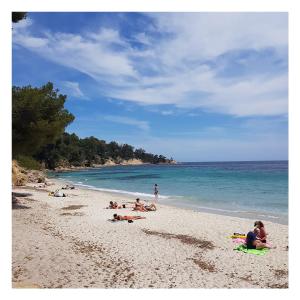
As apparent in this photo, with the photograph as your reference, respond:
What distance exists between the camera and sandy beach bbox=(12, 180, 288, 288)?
6941 mm

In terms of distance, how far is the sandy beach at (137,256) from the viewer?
273 inches

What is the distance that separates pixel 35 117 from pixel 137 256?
7.20 meters

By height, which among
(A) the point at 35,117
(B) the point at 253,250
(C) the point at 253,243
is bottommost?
(B) the point at 253,250

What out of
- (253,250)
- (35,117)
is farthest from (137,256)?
(35,117)

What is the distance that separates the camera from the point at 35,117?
1346 cm

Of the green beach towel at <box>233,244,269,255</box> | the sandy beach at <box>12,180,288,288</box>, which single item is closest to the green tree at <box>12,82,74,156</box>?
the sandy beach at <box>12,180,288,288</box>

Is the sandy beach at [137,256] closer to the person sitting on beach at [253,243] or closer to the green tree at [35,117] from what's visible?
the person sitting on beach at [253,243]

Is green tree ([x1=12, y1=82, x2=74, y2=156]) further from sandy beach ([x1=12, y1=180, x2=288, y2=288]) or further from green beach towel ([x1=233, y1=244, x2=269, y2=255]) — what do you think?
green beach towel ([x1=233, y1=244, x2=269, y2=255])

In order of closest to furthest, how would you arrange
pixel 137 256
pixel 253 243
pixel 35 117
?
pixel 137 256, pixel 253 243, pixel 35 117

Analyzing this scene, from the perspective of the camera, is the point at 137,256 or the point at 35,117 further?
the point at 35,117

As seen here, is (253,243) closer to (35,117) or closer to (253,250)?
(253,250)

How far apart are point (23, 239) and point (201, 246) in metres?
4.57
